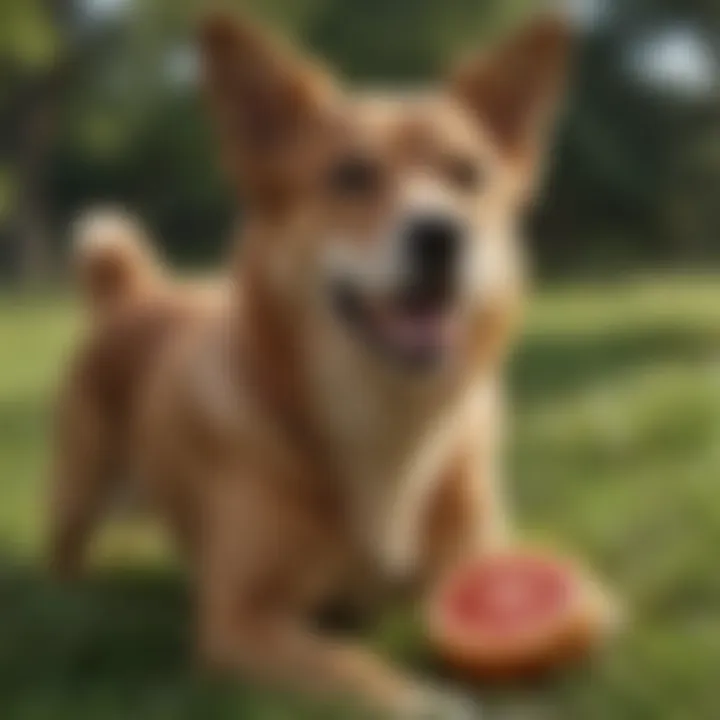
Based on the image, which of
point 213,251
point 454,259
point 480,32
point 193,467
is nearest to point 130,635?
point 193,467

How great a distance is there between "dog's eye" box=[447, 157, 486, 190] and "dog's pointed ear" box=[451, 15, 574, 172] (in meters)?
0.05

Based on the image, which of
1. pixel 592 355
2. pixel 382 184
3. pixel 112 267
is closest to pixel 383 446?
pixel 382 184

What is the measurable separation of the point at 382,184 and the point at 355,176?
0.8 inches

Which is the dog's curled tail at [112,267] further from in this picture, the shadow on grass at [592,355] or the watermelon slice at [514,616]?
the shadow on grass at [592,355]

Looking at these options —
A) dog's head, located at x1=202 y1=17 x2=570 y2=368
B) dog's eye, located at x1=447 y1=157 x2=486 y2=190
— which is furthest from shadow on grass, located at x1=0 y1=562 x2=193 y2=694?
dog's eye, located at x1=447 y1=157 x2=486 y2=190

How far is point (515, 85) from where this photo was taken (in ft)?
3.58

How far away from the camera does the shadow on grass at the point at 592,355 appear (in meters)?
1.72

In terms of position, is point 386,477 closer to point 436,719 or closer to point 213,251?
point 436,719

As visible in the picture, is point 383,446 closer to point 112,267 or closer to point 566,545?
point 566,545

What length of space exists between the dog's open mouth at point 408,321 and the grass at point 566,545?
8.8 inches

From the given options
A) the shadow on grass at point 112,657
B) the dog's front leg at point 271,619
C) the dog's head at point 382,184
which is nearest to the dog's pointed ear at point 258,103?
the dog's head at point 382,184

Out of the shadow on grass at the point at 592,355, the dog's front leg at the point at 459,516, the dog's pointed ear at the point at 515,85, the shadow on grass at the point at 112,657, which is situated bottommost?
the shadow on grass at the point at 112,657

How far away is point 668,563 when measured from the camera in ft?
3.84

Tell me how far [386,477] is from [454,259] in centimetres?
19
